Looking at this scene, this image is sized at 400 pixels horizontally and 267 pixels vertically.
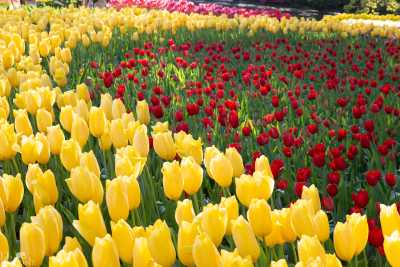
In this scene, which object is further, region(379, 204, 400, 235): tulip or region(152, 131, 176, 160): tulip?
region(152, 131, 176, 160): tulip

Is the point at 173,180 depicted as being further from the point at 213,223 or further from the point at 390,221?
the point at 390,221

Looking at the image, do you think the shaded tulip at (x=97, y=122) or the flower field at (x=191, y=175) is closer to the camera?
the flower field at (x=191, y=175)

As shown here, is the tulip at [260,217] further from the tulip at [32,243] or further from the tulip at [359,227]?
the tulip at [32,243]

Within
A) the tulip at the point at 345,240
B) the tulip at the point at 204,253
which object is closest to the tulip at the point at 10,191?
the tulip at the point at 204,253

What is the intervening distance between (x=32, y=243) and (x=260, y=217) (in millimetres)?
558

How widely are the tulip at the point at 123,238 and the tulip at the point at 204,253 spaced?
0.68 ft

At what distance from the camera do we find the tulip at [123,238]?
56.6 inches

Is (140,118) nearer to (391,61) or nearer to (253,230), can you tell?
(253,230)

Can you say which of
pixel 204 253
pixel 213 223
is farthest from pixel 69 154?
pixel 204 253

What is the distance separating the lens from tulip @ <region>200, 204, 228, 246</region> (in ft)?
4.90

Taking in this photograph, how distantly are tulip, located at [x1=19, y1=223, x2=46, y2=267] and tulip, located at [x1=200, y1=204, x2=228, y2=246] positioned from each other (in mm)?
390

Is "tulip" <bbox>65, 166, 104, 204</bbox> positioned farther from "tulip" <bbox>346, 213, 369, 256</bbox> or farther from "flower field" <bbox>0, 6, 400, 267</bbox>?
"tulip" <bbox>346, 213, 369, 256</bbox>

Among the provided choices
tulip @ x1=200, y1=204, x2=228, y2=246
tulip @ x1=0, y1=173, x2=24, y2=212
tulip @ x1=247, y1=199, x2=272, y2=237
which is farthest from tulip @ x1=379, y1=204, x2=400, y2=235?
tulip @ x1=0, y1=173, x2=24, y2=212

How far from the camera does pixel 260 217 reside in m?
1.53
